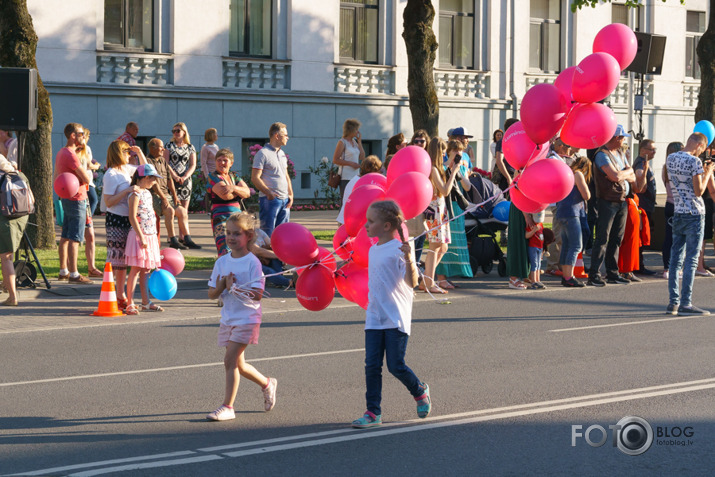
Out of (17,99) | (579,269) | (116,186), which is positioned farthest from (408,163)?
(579,269)

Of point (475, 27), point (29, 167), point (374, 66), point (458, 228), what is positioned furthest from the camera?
point (475, 27)

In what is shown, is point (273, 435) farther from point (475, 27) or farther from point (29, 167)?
point (475, 27)

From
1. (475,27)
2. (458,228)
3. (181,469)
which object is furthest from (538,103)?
(475,27)

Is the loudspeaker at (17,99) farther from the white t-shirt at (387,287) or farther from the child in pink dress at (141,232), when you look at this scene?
the white t-shirt at (387,287)

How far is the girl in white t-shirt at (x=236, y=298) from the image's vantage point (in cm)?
725

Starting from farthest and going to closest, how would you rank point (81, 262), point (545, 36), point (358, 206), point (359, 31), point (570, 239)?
point (545, 36) < point (359, 31) < point (81, 262) < point (570, 239) < point (358, 206)

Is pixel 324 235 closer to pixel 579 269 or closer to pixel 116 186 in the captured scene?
pixel 579 269

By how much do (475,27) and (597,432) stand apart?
23406 mm

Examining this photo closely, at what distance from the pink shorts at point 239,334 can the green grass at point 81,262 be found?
7.38 metres

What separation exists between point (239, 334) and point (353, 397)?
1144mm

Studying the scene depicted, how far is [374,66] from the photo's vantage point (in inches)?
1069

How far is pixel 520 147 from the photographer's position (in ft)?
27.5

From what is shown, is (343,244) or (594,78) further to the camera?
(594,78)

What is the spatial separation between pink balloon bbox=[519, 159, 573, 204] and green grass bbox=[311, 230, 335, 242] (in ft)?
34.5
